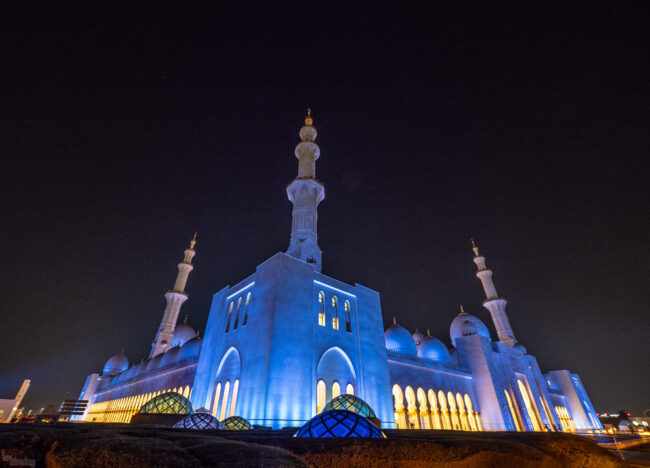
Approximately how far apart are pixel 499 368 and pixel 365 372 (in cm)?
1563

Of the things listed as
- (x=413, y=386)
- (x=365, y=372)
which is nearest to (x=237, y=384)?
(x=365, y=372)

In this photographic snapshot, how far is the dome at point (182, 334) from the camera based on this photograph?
3244cm

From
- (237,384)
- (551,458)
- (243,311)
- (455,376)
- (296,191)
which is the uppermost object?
(296,191)

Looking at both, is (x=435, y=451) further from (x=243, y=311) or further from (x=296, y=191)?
(x=296, y=191)

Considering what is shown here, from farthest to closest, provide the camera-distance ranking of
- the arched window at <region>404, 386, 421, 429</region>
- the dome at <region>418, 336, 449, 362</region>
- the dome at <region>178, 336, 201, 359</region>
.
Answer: the dome at <region>418, 336, 449, 362</region>, the dome at <region>178, 336, 201, 359</region>, the arched window at <region>404, 386, 421, 429</region>

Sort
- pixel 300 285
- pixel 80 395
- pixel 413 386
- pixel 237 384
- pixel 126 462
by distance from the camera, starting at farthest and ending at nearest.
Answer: pixel 80 395
pixel 413 386
pixel 300 285
pixel 237 384
pixel 126 462

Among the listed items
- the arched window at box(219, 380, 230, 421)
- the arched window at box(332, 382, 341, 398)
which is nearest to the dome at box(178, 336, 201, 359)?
the arched window at box(219, 380, 230, 421)

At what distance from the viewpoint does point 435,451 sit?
438 cm

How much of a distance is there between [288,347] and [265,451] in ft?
39.1

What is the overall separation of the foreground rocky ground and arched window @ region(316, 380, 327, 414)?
→ 34.9ft

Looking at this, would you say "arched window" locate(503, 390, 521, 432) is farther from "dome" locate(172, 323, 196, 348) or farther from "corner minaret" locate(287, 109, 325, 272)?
"dome" locate(172, 323, 196, 348)

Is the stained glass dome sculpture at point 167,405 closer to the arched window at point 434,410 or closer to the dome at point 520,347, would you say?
the arched window at point 434,410

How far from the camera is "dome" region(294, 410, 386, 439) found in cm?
580

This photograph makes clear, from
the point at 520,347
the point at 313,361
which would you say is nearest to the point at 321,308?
the point at 313,361
